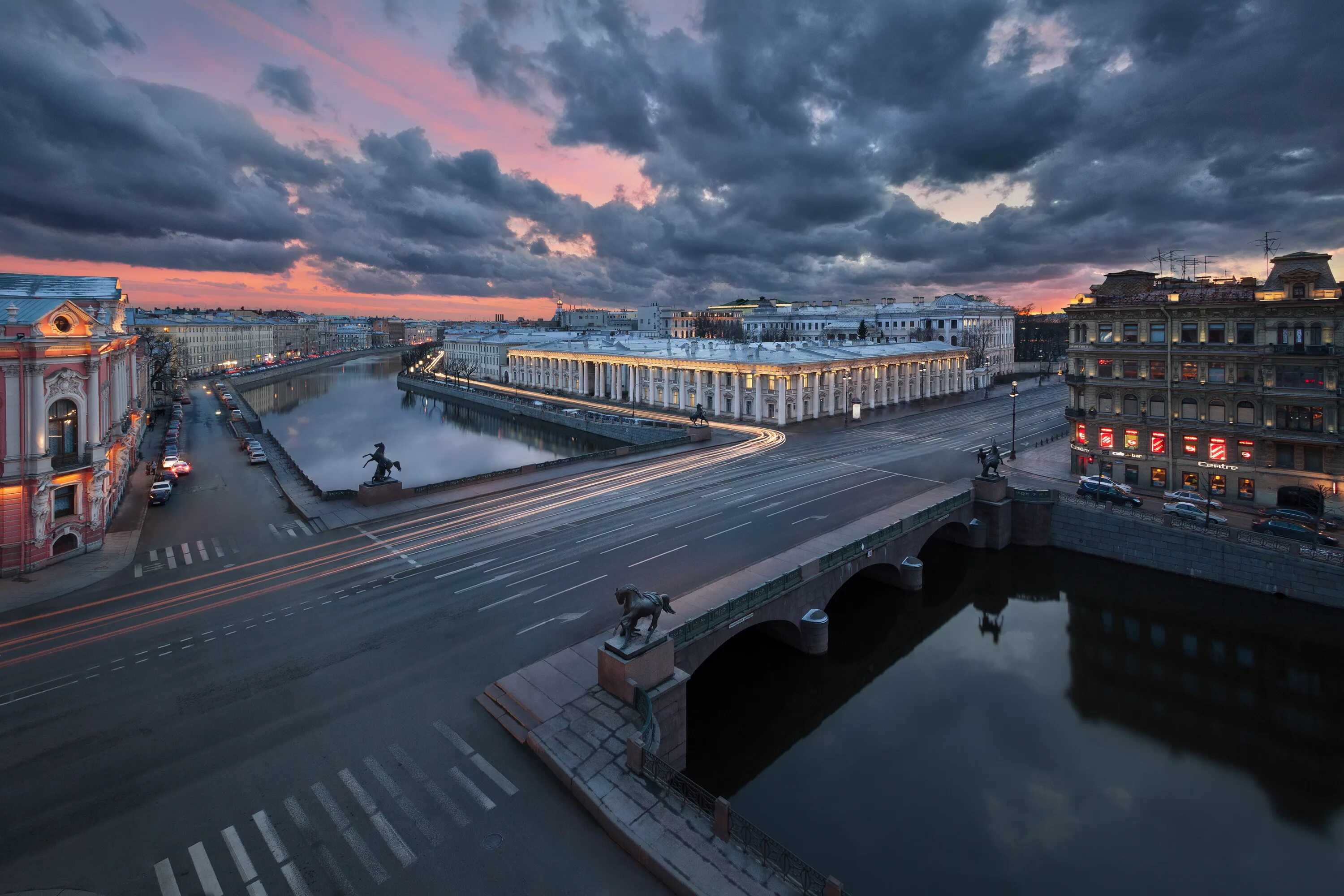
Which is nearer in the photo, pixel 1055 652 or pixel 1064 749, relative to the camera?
pixel 1064 749

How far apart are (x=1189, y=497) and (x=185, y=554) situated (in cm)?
5985

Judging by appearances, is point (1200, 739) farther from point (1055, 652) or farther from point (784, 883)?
point (784, 883)

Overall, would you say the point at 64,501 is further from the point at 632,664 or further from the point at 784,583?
the point at 784,583

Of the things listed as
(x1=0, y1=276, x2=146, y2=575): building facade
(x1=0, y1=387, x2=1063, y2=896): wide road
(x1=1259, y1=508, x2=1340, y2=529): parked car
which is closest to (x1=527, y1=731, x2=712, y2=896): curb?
(x1=0, y1=387, x2=1063, y2=896): wide road

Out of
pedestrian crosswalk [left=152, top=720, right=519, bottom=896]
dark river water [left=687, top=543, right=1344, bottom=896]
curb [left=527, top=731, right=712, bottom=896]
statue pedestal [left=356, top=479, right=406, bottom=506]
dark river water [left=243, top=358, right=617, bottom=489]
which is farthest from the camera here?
dark river water [left=243, top=358, right=617, bottom=489]

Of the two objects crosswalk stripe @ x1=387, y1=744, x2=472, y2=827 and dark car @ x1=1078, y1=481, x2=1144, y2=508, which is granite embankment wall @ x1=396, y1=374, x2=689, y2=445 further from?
crosswalk stripe @ x1=387, y1=744, x2=472, y2=827

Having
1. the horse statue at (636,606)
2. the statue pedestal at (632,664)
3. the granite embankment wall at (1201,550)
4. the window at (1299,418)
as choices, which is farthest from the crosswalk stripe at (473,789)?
the window at (1299,418)

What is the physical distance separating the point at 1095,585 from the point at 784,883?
108ft

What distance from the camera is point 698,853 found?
1284 centimetres

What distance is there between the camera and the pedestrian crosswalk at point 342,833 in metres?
12.3

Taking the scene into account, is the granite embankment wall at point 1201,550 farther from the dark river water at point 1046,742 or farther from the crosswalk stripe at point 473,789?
A: the crosswalk stripe at point 473,789

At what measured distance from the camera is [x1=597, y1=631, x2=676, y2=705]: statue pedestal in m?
17.2

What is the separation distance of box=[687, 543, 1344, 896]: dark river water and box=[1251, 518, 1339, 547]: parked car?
12.4 ft

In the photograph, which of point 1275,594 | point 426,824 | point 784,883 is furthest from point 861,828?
point 1275,594
